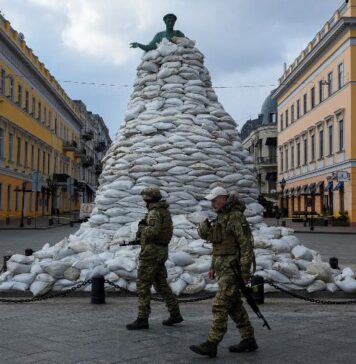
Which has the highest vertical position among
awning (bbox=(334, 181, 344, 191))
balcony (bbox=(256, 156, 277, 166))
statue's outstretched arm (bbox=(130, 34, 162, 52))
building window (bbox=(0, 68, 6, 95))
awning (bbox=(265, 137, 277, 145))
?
awning (bbox=(265, 137, 277, 145))

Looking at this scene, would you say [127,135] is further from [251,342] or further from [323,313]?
[251,342]

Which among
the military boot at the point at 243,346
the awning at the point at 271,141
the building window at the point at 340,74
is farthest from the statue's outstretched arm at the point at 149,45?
the awning at the point at 271,141

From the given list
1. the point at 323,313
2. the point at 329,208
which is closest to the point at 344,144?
the point at 329,208

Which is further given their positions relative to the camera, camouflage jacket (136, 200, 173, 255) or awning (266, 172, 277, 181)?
awning (266, 172, 277, 181)

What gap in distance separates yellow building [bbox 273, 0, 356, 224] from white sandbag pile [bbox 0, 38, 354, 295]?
74.5 ft

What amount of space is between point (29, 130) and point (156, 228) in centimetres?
3728

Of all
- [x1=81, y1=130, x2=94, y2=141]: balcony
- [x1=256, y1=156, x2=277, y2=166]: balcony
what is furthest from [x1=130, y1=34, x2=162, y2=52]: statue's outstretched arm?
[x1=81, y1=130, x2=94, y2=141]: balcony

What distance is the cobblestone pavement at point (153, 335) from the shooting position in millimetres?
5016

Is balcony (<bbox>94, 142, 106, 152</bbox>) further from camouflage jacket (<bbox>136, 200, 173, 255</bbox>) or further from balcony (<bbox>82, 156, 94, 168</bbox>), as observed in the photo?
camouflage jacket (<bbox>136, 200, 173, 255</bbox>)

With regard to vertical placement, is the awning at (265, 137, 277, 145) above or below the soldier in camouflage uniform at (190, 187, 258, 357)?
above

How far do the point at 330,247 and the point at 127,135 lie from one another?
9.10 m

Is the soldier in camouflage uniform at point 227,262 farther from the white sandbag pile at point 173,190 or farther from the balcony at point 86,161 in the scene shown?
the balcony at point 86,161

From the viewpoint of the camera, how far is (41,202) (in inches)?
1770

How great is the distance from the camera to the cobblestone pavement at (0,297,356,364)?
5016mm
